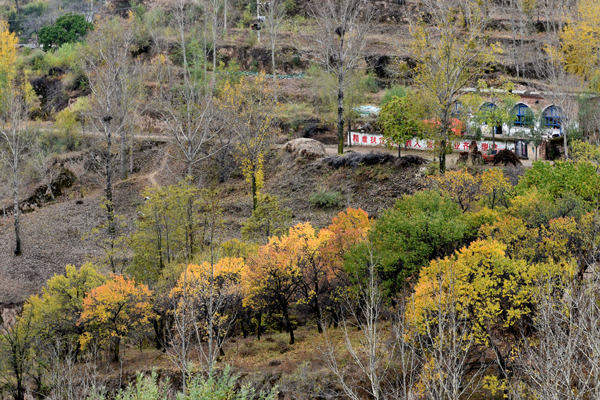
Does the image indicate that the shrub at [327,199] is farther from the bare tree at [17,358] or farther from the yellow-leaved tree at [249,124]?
the bare tree at [17,358]

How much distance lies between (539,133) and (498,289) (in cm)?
2176

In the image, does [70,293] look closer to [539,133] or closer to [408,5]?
[539,133]

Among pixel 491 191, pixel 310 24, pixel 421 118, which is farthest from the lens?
pixel 310 24

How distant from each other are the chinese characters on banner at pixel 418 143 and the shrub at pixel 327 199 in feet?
19.6

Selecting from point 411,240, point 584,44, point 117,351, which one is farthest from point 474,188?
point 584,44

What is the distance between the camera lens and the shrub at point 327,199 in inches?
1518

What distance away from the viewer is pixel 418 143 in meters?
41.9

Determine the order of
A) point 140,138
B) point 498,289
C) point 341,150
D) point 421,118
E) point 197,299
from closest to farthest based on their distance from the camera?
point 498,289 → point 197,299 → point 421,118 → point 341,150 → point 140,138

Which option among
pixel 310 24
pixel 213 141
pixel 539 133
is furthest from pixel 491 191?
pixel 310 24

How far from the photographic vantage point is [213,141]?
4847 cm

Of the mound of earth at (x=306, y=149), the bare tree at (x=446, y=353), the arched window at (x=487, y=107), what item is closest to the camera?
the bare tree at (x=446, y=353)

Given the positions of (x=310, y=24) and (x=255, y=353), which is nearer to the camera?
(x=255, y=353)

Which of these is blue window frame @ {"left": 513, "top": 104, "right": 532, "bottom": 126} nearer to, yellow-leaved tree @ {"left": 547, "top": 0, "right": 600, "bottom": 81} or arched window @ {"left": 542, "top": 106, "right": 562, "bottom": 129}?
arched window @ {"left": 542, "top": 106, "right": 562, "bottom": 129}

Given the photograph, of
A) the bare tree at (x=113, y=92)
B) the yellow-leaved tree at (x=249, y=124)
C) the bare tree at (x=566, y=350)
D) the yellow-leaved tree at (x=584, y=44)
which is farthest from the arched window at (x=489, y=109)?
the bare tree at (x=113, y=92)
